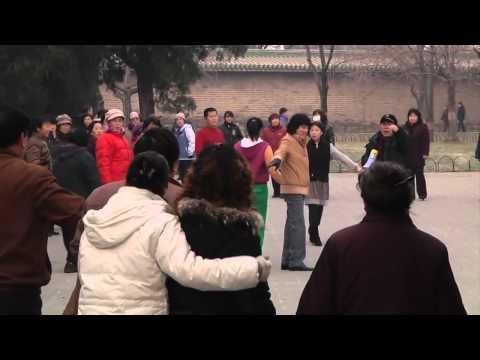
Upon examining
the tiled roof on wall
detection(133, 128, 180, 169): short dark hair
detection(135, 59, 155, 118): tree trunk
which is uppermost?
the tiled roof on wall

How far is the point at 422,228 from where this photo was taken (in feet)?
38.5

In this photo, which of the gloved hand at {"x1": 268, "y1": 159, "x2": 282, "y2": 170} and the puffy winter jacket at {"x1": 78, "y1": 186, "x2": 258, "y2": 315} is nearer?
the puffy winter jacket at {"x1": 78, "y1": 186, "x2": 258, "y2": 315}

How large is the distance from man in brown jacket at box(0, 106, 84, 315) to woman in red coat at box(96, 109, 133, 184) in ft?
16.0

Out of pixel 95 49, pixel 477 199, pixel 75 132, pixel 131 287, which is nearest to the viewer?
pixel 131 287

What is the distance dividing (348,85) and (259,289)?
36641 mm

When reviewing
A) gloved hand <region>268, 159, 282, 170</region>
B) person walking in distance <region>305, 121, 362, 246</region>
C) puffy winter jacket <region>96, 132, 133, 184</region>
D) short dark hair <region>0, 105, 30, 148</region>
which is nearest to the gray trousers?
gloved hand <region>268, 159, 282, 170</region>

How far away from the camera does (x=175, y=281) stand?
11.7 feet

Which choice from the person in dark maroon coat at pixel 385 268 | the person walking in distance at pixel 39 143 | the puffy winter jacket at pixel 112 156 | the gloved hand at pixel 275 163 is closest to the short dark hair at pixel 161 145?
the person in dark maroon coat at pixel 385 268

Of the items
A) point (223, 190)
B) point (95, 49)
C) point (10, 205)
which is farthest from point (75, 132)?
point (95, 49)

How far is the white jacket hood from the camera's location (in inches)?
138

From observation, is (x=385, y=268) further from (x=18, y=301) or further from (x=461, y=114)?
(x=461, y=114)

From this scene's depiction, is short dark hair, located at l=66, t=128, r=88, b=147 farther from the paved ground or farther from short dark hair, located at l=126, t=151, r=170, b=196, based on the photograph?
short dark hair, located at l=126, t=151, r=170, b=196

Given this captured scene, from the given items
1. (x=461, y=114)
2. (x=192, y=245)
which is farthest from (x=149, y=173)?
(x=461, y=114)

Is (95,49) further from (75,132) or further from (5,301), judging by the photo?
(5,301)
